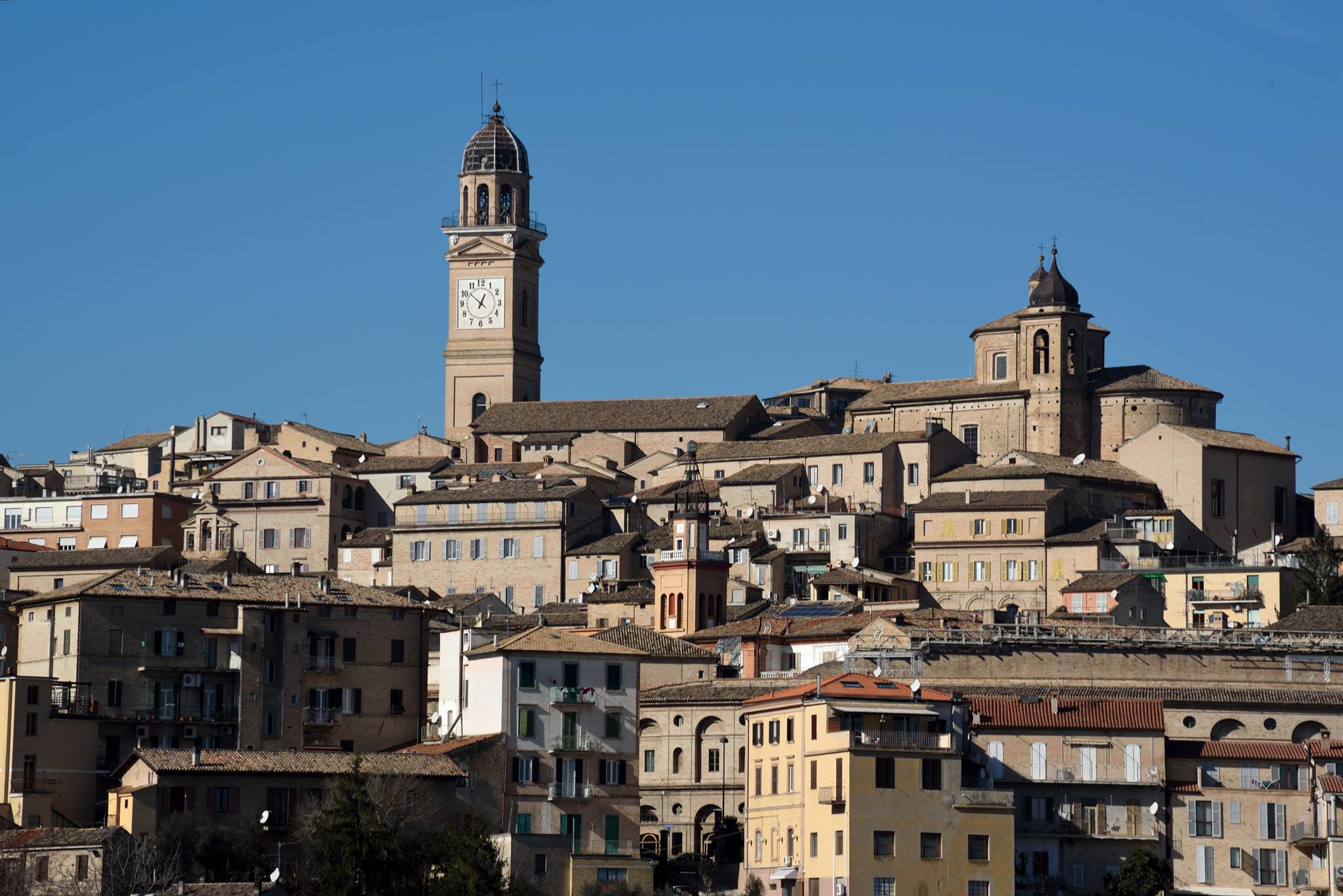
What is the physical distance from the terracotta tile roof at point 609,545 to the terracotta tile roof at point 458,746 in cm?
3205

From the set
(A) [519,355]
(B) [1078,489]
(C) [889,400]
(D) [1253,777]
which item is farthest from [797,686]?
(A) [519,355]

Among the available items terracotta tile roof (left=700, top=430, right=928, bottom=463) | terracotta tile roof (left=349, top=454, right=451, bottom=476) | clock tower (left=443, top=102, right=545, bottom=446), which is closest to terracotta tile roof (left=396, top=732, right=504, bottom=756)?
terracotta tile roof (left=700, top=430, right=928, bottom=463)

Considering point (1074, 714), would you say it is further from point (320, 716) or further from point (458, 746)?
point (320, 716)

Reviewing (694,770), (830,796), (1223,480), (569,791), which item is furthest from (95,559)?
(1223,480)

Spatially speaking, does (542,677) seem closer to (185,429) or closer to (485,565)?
(485,565)

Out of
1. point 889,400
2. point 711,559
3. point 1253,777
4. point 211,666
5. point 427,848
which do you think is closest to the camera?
point 427,848

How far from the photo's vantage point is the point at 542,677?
71.6 m

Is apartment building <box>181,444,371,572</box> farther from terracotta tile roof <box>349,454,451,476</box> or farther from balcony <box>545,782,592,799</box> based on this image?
balcony <box>545,782,592,799</box>

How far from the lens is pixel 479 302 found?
13212 centimetres

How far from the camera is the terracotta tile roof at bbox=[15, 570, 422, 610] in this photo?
7406 cm

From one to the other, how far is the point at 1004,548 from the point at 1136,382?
47.8ft

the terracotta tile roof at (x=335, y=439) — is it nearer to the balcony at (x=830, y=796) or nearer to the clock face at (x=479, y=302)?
the clock face at (x=479, y=302)

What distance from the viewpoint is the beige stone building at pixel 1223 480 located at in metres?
106

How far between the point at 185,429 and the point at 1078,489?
47414mm
